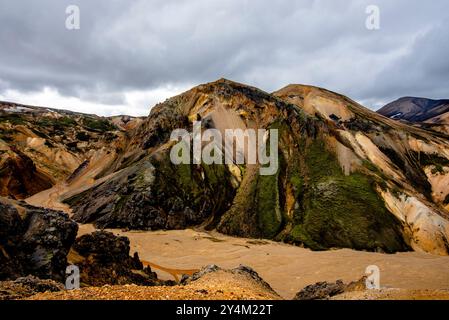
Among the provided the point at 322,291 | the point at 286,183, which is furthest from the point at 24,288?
the point at 286,183

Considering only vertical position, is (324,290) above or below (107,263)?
below

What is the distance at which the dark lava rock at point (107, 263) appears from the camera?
766 inches

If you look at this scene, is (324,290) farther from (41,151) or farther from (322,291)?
(41,151)

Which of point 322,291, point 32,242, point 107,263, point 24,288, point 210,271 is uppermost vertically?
point 32,242

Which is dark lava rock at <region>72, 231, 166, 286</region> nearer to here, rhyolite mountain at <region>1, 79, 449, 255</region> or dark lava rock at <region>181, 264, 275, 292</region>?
dark lava rock at <region>181, 264, 275, 292</region>

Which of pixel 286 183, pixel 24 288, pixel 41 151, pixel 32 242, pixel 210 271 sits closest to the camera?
pixel 24 288

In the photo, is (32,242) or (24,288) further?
(32,242)

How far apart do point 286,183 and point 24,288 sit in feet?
127

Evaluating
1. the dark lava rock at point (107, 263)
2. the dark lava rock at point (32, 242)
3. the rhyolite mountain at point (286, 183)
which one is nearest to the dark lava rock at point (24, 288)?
the dark lava rock at point (32, 242)

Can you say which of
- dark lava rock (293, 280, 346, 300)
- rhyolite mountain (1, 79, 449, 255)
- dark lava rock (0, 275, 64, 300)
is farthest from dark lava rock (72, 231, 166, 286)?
rhyolite mountain (1, 79, 449, 255)

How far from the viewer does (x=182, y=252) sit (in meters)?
34.8

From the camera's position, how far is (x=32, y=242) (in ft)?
55.7
